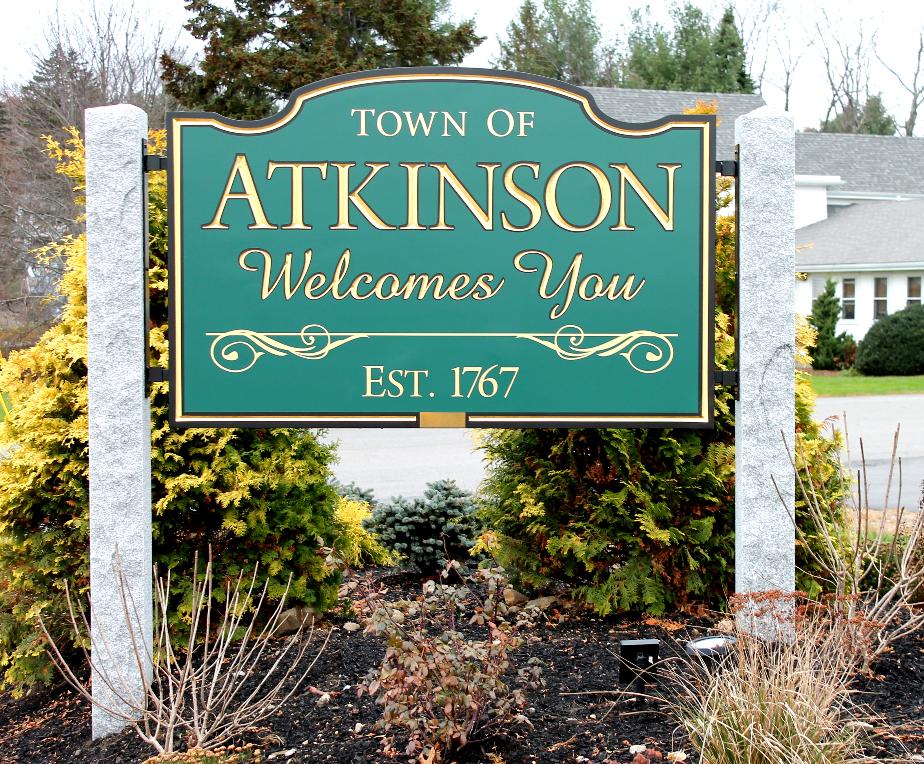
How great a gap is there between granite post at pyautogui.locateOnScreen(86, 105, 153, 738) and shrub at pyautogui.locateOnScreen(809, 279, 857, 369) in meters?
24.7

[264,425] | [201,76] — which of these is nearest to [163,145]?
[264,425]

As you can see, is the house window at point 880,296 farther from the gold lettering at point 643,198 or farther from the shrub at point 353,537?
the gold lettering at point 643,198

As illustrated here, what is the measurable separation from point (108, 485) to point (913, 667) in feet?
11.8

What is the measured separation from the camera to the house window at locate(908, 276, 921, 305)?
27.7 meters

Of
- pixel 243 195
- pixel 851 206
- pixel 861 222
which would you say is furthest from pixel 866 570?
pixel 851 206

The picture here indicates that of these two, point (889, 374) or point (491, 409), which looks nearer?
point (491, 409)

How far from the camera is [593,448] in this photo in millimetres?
4961

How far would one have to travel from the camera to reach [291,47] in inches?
968

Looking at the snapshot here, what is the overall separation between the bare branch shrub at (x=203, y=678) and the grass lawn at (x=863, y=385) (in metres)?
18.0

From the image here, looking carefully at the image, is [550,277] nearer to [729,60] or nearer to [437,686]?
[437,686]

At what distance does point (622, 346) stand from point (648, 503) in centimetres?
96

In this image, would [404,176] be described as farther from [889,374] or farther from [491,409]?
[889,374]

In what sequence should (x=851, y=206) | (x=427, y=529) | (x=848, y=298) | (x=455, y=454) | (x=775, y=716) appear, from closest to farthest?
(x=775, y=716) → (x=427, y=529) → (x=455, y=454) → (x=848, y=298) → (x=851, y=206)

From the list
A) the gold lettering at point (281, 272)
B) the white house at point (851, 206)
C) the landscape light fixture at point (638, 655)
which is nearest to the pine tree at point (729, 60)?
the white house at point (851, 206)
